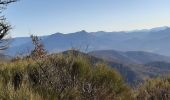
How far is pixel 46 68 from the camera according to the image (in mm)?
7766

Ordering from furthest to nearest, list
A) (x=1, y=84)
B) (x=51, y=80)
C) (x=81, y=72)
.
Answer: (x=81, y=72) < (x=51, y=80) < (x=1, y=84)

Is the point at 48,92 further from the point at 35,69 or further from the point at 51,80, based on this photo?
the point at 35,69

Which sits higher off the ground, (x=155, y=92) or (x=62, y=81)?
(x=62, y=81)

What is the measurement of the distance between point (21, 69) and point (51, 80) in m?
1.43

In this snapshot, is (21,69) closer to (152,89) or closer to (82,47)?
(82,47)

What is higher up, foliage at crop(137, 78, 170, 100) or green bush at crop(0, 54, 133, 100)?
green bush at crop(0, 54, 133, 100)

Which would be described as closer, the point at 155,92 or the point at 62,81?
the point at 62,81

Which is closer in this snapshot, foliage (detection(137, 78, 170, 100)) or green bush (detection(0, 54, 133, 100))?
green bush (detection(0, 54, 133, 100))

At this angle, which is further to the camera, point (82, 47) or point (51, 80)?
point (82, 47)

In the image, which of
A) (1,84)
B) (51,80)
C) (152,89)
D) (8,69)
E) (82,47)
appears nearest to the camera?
(1,84)

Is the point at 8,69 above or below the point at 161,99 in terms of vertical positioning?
above

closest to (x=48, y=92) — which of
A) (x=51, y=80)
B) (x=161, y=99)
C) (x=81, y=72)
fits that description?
(x=51, y=80)

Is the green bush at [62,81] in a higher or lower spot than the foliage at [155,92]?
higher

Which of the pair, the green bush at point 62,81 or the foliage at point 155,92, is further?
the foliage at point 155,92
